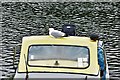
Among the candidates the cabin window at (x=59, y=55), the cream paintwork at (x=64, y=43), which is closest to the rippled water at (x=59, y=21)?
the cream paintwork at (x=64, y=43)

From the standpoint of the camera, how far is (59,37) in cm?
918

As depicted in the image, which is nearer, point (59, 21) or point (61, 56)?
point (61, 56)

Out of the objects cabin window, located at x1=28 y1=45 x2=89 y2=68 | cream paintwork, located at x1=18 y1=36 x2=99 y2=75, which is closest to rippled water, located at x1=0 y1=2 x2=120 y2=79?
cream paintwork, located at x1=18 y1=36 x2=99 y2=75

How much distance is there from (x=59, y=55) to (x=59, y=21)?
14021mm

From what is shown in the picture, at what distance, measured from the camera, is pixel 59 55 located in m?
9.00

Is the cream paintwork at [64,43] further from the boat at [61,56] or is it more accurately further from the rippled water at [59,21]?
the rippled water at [59,21]

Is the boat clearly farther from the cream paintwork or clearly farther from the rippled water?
the rippled water

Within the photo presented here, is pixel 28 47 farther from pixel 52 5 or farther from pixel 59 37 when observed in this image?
pixel 52 5

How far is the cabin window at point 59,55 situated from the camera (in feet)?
29.2

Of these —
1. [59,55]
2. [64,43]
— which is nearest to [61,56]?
[59,55]

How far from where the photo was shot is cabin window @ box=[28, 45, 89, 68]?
8906 millimetres

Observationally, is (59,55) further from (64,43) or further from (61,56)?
(64,43)

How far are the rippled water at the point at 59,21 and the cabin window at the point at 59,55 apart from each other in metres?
4.51

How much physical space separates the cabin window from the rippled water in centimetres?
451
